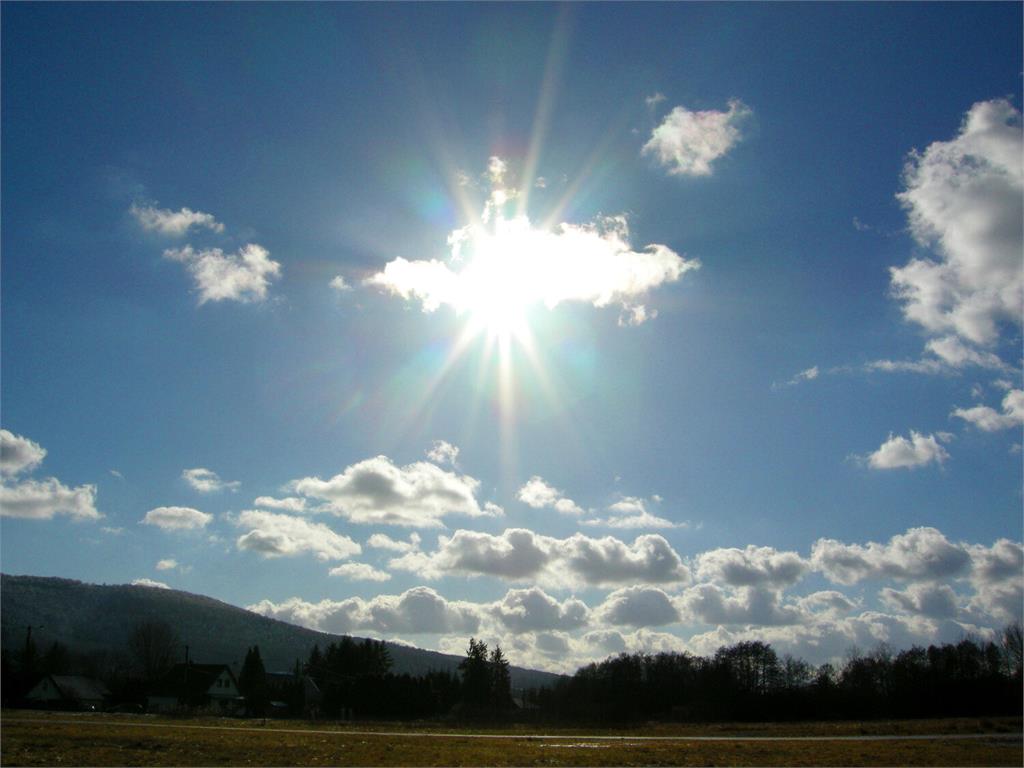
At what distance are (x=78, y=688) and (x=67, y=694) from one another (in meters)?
3.94

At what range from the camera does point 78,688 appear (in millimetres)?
100875

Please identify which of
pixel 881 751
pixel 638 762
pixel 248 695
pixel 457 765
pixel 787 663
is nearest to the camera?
pixel 457 765

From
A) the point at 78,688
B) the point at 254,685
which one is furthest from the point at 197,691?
the point at 78,688

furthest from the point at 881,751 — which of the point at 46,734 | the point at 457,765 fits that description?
the point at 46,734

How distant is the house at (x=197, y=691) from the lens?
9725 centimetres

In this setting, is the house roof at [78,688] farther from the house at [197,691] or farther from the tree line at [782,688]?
the tree line at [782,688]

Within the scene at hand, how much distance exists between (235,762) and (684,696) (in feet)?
335

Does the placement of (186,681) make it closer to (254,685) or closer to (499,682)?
(254,685)

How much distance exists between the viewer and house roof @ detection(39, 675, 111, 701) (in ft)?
319

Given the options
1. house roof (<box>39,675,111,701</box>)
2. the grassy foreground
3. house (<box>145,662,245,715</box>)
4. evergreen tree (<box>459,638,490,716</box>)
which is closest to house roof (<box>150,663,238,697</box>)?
house (<box>145,662,245,715</box>)

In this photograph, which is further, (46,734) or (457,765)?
(46,734)

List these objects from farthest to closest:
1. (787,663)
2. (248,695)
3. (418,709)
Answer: (787,663) → (248,695) → (418,709)

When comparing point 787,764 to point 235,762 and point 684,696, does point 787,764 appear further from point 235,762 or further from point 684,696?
point 684,696

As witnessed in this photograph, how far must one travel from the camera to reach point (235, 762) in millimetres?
24406
